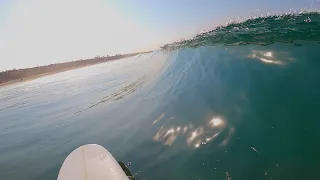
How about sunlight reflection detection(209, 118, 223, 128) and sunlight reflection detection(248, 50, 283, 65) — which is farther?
sunlight reflection detection(248, 50, 283, 65)

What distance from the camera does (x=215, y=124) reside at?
6.34 meters

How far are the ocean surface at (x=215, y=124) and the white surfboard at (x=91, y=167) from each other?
2.10 ft

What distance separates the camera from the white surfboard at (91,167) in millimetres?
4574

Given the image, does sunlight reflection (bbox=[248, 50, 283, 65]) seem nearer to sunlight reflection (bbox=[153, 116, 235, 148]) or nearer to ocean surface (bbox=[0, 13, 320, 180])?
ocean surface (bbox=[0, 13, 320, 180])

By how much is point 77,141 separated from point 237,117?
510cm

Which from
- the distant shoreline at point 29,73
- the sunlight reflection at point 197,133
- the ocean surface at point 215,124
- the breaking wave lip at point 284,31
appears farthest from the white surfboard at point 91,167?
the distant shoreline at point 29,73

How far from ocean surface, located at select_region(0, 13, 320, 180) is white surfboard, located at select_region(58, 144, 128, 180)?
639 mm

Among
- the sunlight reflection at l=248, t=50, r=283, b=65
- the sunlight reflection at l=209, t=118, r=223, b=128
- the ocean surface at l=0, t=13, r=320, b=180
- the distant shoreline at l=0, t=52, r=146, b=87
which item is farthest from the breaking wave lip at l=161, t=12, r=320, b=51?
the distant shoreline at l=0, t=52, r=146, b=87

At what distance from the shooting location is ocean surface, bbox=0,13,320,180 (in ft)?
16.3

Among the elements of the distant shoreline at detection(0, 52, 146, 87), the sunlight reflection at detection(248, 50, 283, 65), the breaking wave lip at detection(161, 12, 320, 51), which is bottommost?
the distant shoreline at detection(0, 52, 146, 87)

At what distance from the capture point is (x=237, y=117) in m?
6.31

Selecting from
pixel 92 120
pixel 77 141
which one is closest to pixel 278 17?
pixel 92 120

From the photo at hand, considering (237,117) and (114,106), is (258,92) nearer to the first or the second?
(237,117)

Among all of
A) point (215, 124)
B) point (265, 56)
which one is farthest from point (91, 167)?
point (265, 56)
